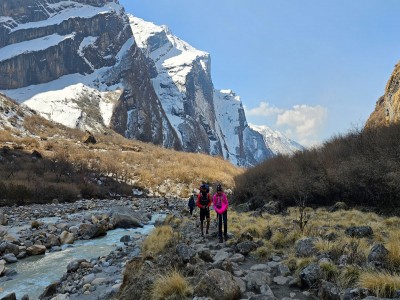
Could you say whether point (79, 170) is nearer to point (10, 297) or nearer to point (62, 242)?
point (62, 242)

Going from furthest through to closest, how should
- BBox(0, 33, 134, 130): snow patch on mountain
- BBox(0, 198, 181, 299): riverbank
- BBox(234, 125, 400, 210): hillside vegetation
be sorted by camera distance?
BBox(0, 33, 134, 130): snow patch on mountain, BBox(234, 125, 400, 210): hillside vegetation, BBox(0, 198, 181, 299): riverbank

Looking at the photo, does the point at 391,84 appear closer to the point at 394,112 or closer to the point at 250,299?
the point at 394,112

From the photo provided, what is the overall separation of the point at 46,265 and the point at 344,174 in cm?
1657

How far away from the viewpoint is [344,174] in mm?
20203

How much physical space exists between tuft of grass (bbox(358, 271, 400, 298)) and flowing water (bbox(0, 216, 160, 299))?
8120mm

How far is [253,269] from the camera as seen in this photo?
8000mm

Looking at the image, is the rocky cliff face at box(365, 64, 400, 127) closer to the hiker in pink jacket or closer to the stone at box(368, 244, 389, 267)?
the hiker in pink jacket

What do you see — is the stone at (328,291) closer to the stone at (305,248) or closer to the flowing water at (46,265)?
the stone at (305,248)

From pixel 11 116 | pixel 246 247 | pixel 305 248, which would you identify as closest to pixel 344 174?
pixel 246 247

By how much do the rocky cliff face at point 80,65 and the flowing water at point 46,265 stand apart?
9655 centimetres

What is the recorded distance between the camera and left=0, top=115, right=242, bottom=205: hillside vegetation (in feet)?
107

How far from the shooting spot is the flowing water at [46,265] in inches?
386

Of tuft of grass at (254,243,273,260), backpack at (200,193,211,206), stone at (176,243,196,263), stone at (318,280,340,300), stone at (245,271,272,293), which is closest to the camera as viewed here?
stone at (318,280,340,300)

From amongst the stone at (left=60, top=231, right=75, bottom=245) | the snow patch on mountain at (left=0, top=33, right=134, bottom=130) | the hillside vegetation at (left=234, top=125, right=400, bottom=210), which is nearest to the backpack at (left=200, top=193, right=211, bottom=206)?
the hillside vegetation at (left=234, top=125, right=400, bottom=210)
